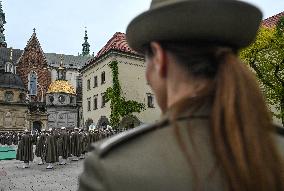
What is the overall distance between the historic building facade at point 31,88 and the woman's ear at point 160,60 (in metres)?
58.7

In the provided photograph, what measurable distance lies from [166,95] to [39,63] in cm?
7131

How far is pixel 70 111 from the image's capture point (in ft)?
216

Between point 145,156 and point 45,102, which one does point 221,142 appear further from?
point 45,102

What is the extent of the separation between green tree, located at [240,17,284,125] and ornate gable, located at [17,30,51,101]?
162 ft

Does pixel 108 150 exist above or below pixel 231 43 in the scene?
below

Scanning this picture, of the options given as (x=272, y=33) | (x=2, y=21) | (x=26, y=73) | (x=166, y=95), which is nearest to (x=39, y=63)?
(x=26, y=73)

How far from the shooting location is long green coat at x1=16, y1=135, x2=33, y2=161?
54.1 ft

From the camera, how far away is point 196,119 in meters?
1.29

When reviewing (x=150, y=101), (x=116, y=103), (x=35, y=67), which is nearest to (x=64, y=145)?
(x=116, y=103)

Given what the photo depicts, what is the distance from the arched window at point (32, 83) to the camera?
6650 centimetres

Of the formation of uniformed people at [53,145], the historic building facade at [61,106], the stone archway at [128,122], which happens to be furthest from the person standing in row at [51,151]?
the historic building facade at [61,106]

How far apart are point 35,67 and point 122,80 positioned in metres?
39.4

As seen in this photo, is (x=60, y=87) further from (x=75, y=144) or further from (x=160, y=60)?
(x=160, y=60)

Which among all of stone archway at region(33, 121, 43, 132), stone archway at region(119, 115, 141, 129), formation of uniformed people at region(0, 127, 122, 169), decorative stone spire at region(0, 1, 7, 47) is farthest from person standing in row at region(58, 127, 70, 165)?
decorative stone spire at region(0, 1, 7, 47)
